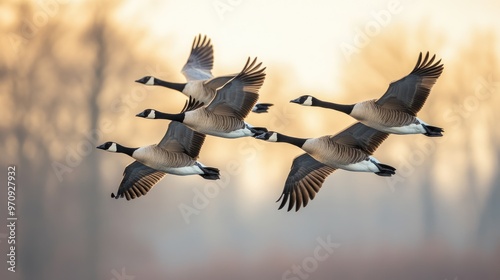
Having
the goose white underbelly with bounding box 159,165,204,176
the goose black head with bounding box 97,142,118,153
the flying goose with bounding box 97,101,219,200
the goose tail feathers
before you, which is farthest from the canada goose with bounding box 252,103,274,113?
the goose tail feathers

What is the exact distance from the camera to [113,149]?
8.98 metres

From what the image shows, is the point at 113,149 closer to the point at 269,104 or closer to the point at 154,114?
the point at 154,114

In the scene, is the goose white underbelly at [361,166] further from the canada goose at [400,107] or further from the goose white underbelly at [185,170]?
the goose white underbelly at [185,170]

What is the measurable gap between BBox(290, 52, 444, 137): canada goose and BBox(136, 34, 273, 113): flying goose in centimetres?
104

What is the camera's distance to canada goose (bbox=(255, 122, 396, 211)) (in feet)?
27.7

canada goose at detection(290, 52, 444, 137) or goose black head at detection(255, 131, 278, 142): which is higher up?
canada goose at detection(290, 52, 444, 137)

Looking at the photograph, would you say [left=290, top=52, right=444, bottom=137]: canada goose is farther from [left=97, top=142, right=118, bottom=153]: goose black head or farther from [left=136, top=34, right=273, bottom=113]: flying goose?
[left=97, top=142, right=118, bottom=153]: goose black head

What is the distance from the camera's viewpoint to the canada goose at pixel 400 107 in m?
8.15

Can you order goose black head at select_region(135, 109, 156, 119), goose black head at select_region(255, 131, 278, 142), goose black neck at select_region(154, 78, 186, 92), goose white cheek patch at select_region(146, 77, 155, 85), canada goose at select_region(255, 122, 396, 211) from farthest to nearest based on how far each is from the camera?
goose white cheek patch at select_region(146, 77, 155, 85), goose black neck at select_region(154, 78, 186, 92), goose black head at select_region(255, 131, 278, 142), goose black head at select_region(135, 109, 156, 119), canada goose at select_region(255, 122, 396, 211)

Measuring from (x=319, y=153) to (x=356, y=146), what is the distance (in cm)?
37

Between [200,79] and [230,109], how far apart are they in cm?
162

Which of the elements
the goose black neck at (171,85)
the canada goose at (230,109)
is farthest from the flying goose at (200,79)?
the canada goose at (230,109)


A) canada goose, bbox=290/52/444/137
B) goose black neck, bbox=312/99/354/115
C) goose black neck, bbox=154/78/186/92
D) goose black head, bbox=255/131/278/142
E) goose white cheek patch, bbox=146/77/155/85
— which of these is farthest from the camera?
goose white cheek patch, bbox=146/77/155/85

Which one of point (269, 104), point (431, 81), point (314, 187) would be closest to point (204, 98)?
point (269, 104)
